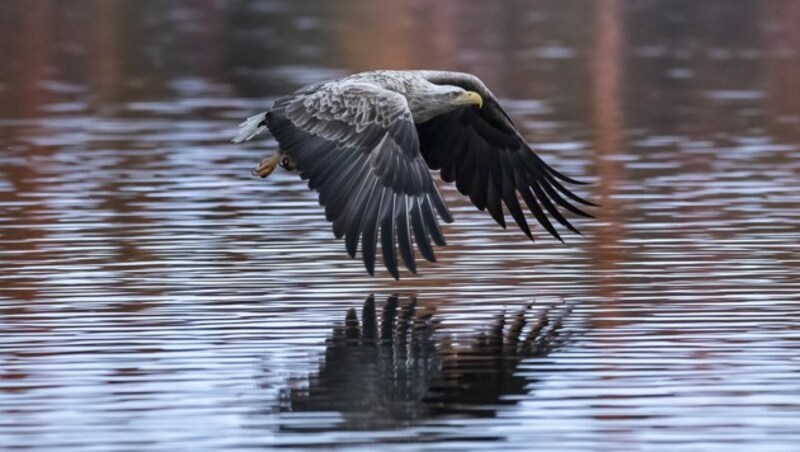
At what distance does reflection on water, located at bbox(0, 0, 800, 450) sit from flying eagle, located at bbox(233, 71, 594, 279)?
1.50 feet

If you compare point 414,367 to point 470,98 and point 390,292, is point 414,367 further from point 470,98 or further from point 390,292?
point 470,98

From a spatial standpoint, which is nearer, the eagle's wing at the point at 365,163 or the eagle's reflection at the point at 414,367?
the eagle's reflection at the point at 414,367

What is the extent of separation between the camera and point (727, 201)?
15.2m

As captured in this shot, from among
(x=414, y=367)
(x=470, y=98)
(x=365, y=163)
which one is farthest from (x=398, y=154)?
(x=414, y=367)

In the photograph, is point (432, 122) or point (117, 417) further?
point (432, 122)

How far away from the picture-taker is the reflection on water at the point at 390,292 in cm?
836

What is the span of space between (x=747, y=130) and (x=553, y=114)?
9.10 feet

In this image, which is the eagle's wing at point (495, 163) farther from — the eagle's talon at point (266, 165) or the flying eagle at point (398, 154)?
the eagle's talon at point (266, 165)

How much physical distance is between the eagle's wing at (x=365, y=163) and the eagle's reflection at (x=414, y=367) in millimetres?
430

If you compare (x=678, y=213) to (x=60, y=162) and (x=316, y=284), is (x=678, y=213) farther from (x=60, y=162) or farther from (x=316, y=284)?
(x=60, y=162)

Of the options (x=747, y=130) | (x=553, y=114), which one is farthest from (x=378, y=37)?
(x=747, y=130)

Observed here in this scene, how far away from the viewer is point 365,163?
10.7 m

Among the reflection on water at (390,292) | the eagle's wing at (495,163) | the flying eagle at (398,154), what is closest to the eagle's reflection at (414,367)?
the reflection on water at (390,292)

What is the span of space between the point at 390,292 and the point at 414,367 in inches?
81.8
